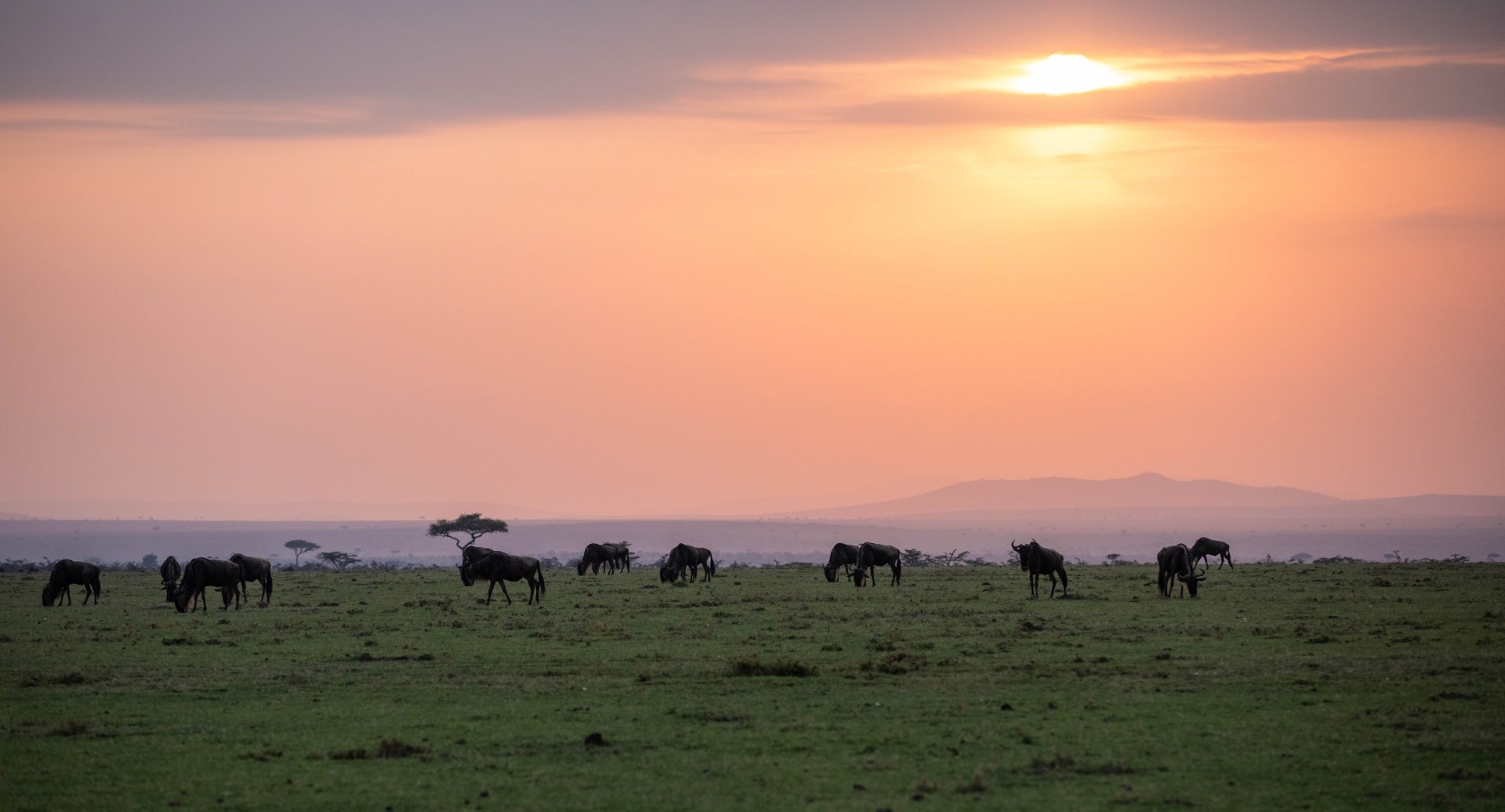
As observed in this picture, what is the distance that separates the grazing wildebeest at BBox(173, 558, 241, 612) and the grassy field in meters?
3.59

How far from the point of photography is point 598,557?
7212 cm

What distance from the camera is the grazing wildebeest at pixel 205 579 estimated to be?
42188mm

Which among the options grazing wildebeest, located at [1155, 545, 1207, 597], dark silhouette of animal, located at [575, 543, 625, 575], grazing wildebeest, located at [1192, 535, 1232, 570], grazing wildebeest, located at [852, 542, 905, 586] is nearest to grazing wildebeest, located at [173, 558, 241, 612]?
grazing wildebeest, located at [852, 542, 905, 586]

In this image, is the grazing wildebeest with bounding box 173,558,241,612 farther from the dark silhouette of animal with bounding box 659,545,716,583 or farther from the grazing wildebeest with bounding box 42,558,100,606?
the dark silhouette of animal with bounding box 659,545,716,583

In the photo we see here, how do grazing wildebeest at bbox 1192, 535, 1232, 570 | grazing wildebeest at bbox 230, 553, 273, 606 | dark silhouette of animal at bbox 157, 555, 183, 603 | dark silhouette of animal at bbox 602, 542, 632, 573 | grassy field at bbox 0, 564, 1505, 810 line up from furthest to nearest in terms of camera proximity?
1. dark silhouette of animal at bbox 602, 542, 632, 573
2. grazing wildebeest at bbox 1192, 535, 1232, 570
3. grazing wildebeest at bbox 230, 553, 273, 606
4. dark silhouette of animal at bbox 157, 555, 183, 603
5. grassy field at bbox 0, 564, 1505, 810

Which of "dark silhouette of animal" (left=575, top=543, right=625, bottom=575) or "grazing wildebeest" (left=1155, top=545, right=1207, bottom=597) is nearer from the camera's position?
"grazing wildebeest" (left=1155, top=545, right=1207, bottom=597)

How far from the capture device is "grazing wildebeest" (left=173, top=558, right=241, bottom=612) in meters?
42.2

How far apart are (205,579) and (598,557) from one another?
30.5 meters

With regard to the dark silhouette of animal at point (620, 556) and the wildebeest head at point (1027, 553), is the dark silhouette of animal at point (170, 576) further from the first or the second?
the dark silhouette of animal at point (620, 556)

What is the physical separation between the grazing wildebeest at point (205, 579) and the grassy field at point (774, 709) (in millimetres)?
3586

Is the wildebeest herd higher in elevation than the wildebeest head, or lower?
lower

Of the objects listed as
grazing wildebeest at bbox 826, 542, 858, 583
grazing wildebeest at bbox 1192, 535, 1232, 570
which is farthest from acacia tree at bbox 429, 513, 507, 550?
grazing wildebeest at bbox 1192, 535, 1232, 570

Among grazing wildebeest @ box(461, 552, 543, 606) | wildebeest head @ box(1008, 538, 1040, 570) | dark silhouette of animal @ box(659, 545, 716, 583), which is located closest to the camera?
wildebeest head @ box(1008, 538, 1040, 570)

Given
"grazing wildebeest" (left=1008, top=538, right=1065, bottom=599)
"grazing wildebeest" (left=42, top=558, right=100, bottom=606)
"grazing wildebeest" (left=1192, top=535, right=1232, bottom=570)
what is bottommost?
"grazing wildebeest" (left=42, top=558, right=100, bottom=606)
